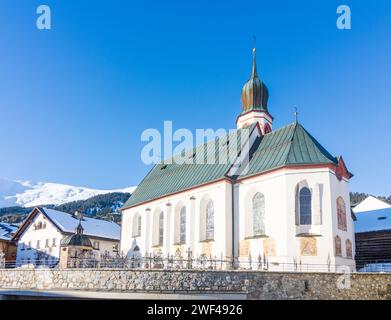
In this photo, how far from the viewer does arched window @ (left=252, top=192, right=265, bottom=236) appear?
96.7 ft

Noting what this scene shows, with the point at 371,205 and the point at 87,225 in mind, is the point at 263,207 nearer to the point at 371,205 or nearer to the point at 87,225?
the point at 371,205

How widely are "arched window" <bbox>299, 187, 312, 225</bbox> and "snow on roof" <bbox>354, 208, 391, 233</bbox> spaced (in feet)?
31.1

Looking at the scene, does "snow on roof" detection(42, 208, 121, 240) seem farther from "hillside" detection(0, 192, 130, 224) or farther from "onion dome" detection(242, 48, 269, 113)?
"hillside" detection(0, 192, 130, 224)

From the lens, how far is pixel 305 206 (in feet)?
90.4

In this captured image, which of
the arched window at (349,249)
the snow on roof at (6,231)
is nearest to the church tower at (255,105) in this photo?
the arched window at (349,249)

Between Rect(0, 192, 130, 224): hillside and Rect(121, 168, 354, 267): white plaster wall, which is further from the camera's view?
Rect(0, 192, 130, 224): hillside

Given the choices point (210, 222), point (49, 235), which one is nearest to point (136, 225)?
point (49, 235)

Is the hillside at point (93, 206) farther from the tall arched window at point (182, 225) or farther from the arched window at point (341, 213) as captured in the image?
the arched window at point (341, 213)

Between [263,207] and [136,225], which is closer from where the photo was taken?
[263,207]

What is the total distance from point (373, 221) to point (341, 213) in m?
9.17

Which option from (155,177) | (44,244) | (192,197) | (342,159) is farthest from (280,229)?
(44,244)

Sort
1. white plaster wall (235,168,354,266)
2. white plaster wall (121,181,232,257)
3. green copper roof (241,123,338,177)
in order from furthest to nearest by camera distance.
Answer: white plaster wall (121,181,232,257), green copper roof (241,123,338,177), white plaster wall (235,168,354,266)

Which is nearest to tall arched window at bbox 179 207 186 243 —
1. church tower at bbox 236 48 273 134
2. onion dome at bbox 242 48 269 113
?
church tower at bbox 236 48 273 134
